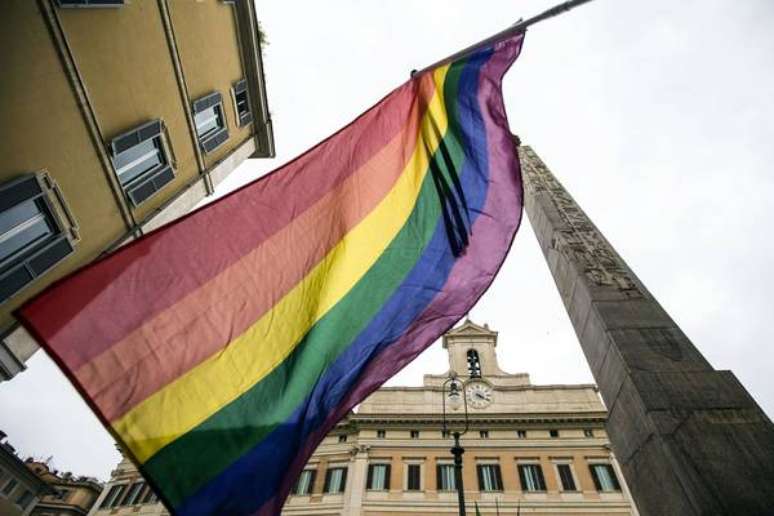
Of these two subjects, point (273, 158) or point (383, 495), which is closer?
point (273, 158)

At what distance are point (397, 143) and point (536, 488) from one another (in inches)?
820

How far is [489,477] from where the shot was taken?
20.0m

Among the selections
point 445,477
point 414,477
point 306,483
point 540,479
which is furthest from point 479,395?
point 306,483

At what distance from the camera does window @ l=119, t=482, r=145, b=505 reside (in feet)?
72.5

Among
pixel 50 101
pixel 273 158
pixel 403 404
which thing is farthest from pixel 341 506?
pixel 50 101

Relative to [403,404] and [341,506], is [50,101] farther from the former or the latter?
[403,404]

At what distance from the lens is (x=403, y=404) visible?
2392 centimetres

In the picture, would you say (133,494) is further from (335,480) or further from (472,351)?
(472,351)

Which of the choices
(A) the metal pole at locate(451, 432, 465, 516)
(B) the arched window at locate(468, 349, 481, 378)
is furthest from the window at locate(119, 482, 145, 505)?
(A) the metal pole at locate(451, 432, 465, 516)

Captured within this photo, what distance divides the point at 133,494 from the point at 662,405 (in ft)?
91.7

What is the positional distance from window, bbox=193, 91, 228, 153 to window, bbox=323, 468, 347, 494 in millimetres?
17793

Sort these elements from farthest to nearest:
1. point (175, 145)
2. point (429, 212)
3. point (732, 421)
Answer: point (175, 145) < point (429, 212) < point (732, 421)

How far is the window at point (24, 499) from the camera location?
2760 centimetres

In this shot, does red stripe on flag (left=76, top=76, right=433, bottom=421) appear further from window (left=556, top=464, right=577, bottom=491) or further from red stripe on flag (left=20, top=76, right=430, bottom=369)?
window (left=556, top=464, right=577, bottom=491)
